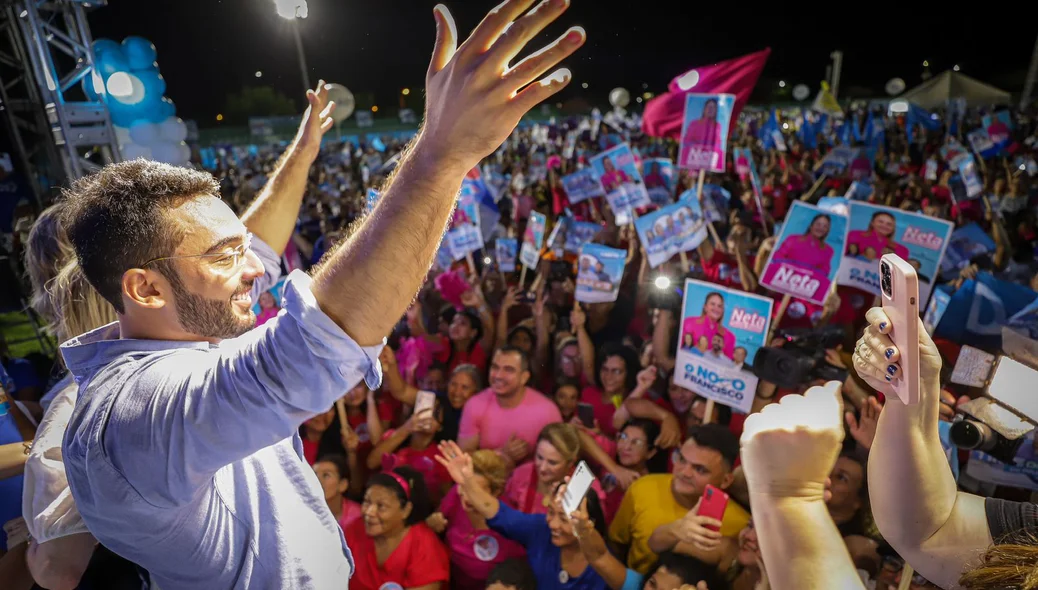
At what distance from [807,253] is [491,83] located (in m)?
2.78

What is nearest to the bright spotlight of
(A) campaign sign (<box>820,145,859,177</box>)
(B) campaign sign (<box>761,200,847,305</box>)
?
(B) campaign sign (<box>761,200,847,305</box>)

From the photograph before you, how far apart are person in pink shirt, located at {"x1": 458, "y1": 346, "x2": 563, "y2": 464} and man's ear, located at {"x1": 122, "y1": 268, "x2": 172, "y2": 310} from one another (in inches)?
102

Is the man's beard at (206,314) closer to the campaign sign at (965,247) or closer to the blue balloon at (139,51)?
the campaign sign at (965,247)

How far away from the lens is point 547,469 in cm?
296

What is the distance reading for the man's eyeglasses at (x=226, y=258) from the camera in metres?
0.97

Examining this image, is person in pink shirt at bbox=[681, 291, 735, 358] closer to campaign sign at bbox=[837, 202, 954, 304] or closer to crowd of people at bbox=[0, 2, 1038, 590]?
crowd of people at bbox=[0, 2, 1038, 590]

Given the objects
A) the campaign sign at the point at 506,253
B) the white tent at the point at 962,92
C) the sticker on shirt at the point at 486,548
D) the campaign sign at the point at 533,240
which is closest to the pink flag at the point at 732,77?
the campaign sign at the point at 533,240

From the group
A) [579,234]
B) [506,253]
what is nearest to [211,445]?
[506,253]

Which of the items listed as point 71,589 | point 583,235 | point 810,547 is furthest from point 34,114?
point 810,547

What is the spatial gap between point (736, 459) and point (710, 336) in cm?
60

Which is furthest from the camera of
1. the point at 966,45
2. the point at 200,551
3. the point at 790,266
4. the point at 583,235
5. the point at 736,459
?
the point at 966,45

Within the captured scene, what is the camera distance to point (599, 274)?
4258mm

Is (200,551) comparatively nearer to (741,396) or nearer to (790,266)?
(741,396)

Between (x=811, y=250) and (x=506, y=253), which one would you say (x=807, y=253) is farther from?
(x=506, y=253)
